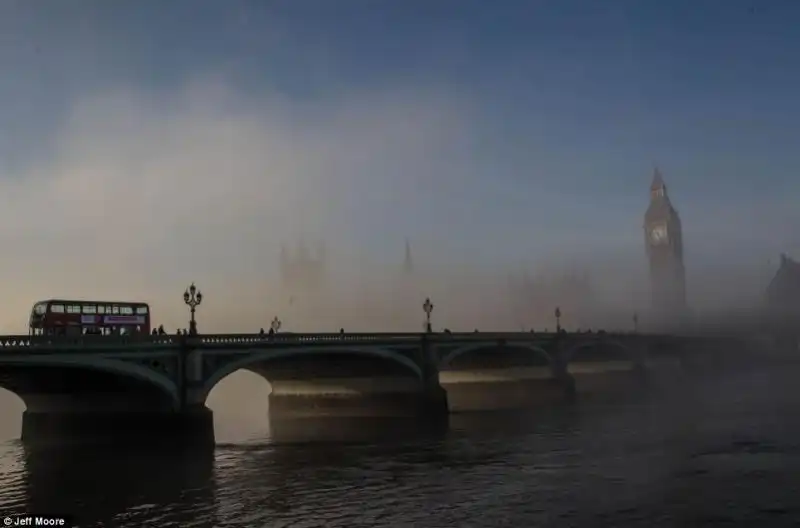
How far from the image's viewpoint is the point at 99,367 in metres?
38.9

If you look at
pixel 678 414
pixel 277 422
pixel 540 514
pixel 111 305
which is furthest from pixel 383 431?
pixel 540 514

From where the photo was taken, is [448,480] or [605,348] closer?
[448,480]

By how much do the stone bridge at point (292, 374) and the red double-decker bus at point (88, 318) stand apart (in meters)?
2.65

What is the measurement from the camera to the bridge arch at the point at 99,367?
36.1 meters

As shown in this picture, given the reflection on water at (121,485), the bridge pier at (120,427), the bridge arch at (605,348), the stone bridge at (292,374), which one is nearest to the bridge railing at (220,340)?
the stone bridge at (292,374)

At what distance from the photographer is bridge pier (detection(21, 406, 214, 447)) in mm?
44562

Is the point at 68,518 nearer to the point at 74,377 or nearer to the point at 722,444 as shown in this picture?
the point at 74,377

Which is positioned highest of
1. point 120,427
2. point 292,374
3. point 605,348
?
point 292,374

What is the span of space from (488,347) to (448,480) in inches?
1620

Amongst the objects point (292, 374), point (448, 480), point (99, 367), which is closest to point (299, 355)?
point (292, 374)

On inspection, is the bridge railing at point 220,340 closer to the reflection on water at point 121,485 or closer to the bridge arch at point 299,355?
the bridge arch at point 299,355

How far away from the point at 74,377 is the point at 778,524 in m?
38.2

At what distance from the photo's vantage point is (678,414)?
205 feet

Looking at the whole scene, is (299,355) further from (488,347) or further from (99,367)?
(488,347)
